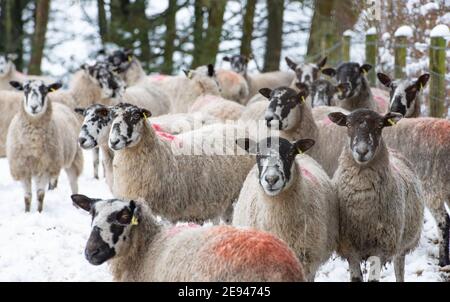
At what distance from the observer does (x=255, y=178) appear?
19.8 feet

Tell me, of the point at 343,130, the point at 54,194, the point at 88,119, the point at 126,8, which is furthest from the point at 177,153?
the point at 126,8

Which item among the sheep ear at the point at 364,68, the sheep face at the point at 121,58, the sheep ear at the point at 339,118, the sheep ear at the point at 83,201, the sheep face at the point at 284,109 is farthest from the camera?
the sheep face at the point at 121,58

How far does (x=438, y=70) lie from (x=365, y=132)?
3.98 meters

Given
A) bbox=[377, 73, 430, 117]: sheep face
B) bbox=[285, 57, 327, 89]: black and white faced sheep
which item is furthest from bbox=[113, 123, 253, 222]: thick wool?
bbox=[285, 57, 327, 89]: black and white faced sheep

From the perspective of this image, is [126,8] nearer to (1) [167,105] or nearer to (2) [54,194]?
(1) [167,105]

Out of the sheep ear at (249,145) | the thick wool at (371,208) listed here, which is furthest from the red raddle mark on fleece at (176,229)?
the sheep ear at (249,145)

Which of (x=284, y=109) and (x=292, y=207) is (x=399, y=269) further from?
(x=284, y=109)

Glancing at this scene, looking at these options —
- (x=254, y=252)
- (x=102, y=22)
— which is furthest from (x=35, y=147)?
(x=102, y=22)

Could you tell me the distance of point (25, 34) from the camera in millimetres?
22156

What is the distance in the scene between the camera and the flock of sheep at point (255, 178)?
4.77 meters

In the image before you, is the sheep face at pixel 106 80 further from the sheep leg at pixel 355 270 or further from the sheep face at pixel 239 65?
the sheep leg at pixel 355 270

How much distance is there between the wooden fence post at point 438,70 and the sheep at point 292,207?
13.8ft

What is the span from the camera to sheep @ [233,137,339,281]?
218 inches

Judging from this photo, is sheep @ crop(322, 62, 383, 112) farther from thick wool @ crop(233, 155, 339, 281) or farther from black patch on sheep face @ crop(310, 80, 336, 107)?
thick wool @ crop(233, 155, 339, 281)
